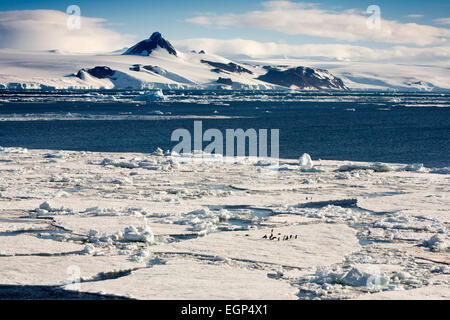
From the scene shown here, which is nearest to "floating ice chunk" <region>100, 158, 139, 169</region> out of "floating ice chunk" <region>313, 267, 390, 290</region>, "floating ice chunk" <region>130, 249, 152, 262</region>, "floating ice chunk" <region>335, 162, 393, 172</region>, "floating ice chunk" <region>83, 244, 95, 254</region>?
"floating ice chunk" <region>335, 162, 393, 172</region>

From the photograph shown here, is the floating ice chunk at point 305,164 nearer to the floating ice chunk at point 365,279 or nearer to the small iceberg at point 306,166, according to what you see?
the small iceberg at point 306,166

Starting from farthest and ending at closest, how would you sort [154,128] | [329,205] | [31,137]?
[154,128], [31,137], [329,205]

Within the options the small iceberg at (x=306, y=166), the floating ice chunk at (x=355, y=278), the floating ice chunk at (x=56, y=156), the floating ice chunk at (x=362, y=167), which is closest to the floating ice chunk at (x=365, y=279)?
the floating ice chunk at (x=355, y=278)

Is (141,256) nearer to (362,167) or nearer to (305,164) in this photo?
(305,164)

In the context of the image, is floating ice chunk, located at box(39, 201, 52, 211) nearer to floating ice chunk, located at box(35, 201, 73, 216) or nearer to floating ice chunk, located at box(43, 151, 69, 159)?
floating ice chunk, located at box(35, 201, 73, 216)
